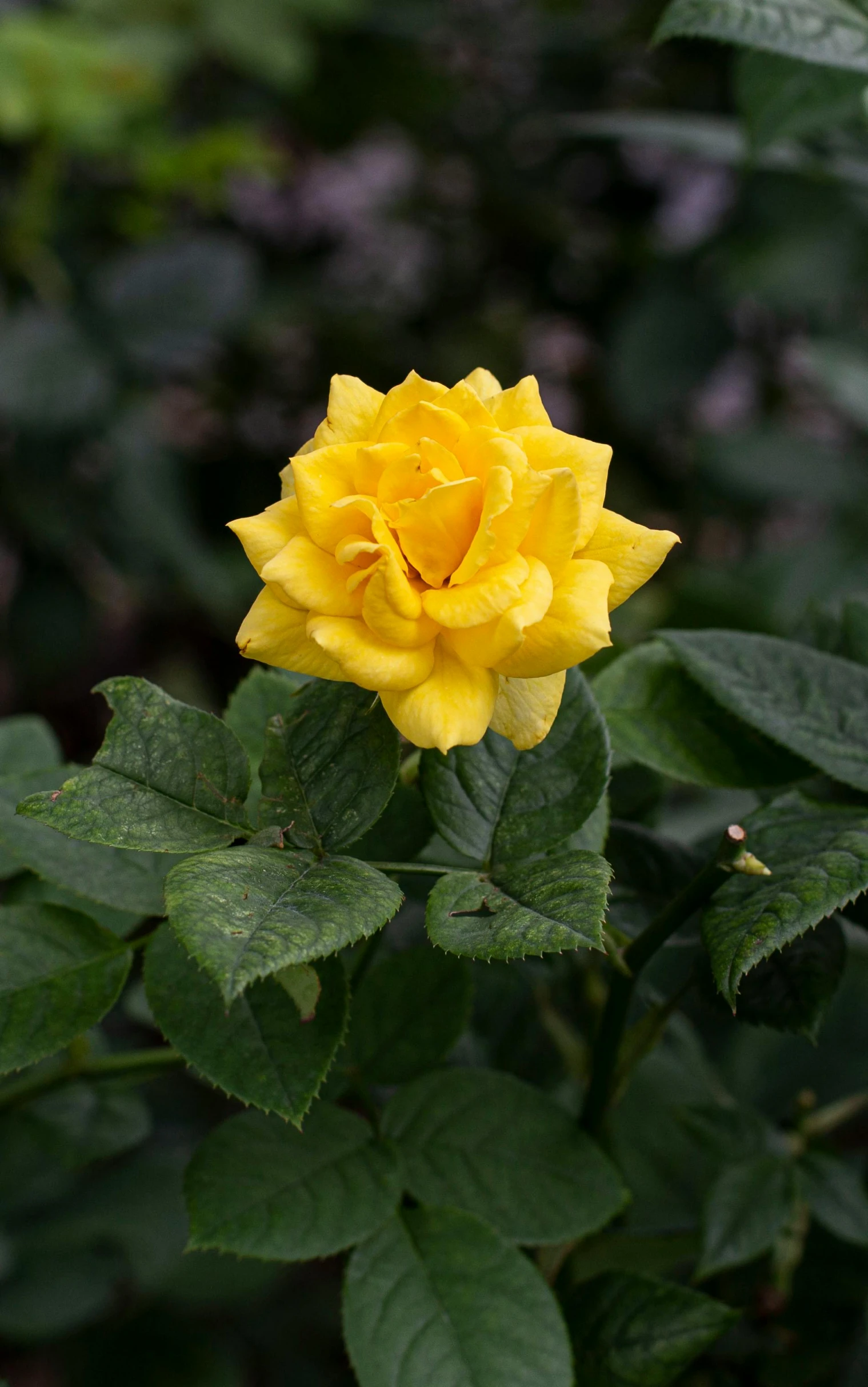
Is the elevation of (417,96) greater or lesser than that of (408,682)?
greater

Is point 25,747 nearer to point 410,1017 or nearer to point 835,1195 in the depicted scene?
point 410,1017

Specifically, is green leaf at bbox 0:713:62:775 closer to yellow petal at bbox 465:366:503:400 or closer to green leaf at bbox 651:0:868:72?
yellow petal at bbox 465:366:503:400

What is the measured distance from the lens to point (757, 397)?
195cm

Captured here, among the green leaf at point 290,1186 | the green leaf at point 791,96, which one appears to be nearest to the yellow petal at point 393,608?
the green leaf at point 290,1186

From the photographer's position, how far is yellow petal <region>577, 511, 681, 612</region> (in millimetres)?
389

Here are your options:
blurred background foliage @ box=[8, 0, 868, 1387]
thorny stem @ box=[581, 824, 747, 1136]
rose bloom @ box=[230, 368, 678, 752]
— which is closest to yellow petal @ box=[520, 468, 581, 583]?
rose bloom @ box=[230, 368, 678, 752]

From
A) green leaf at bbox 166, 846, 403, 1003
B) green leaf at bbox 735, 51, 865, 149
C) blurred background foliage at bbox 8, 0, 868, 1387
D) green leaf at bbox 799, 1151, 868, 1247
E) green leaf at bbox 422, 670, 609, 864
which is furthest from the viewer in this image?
blurred background foliage at bbox 8, 0, 868, 1387

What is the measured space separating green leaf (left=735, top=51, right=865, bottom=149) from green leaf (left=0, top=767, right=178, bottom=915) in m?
0.54

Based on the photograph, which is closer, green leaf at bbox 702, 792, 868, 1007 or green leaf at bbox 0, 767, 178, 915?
green leaf at bbox 702, 792, 868, 1007

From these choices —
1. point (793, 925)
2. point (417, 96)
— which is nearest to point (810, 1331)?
point (793, 925)

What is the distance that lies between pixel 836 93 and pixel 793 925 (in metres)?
0.52

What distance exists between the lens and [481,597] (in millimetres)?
357

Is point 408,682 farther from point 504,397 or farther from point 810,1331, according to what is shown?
point 810,1331

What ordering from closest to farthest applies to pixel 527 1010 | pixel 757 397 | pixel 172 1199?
1. pixel 527 1010
2. pixel 172 1199
3. pixel 757 397
